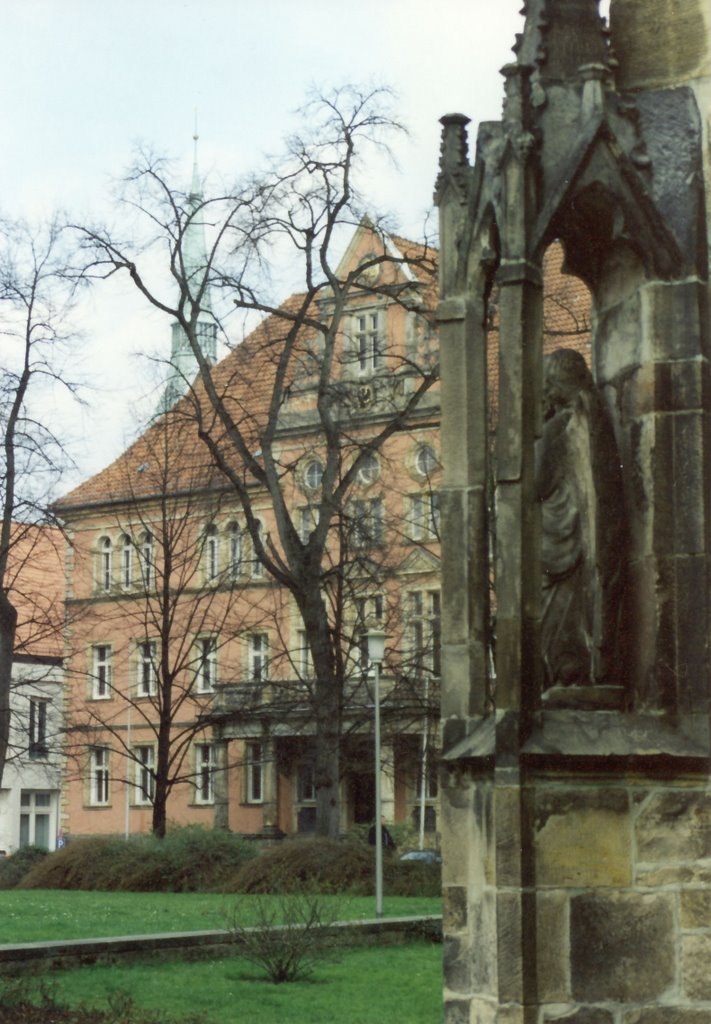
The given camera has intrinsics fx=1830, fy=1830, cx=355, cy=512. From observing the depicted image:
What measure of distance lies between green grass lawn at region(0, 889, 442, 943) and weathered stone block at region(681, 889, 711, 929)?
10.5 metres

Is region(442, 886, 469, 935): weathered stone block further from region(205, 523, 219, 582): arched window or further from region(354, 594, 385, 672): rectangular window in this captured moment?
region(205, 523, 219, 582): arched window

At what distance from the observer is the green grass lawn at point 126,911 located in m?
18.8

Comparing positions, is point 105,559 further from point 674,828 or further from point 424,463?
point 674,828

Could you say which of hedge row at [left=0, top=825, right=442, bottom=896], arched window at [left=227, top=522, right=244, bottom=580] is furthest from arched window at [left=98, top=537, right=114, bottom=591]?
hedge row at [left=0, top=825, right=442, bottom=896]

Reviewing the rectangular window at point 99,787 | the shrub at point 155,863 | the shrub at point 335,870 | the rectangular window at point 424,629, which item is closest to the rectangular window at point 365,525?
the rectangular window at point 424,629

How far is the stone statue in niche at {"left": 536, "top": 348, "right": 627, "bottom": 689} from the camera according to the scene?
22.7 ft

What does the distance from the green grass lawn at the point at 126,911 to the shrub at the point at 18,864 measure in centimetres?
593

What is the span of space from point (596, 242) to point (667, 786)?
7.26 feet

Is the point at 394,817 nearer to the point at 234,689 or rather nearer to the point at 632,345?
the point at 234,689

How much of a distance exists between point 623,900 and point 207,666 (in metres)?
44.9

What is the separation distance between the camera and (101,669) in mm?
57094

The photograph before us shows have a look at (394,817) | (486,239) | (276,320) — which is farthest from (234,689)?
(486,239)

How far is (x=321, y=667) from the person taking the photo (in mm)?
28750

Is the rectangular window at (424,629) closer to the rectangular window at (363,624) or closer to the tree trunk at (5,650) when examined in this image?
the rectangular window at (363,624)
